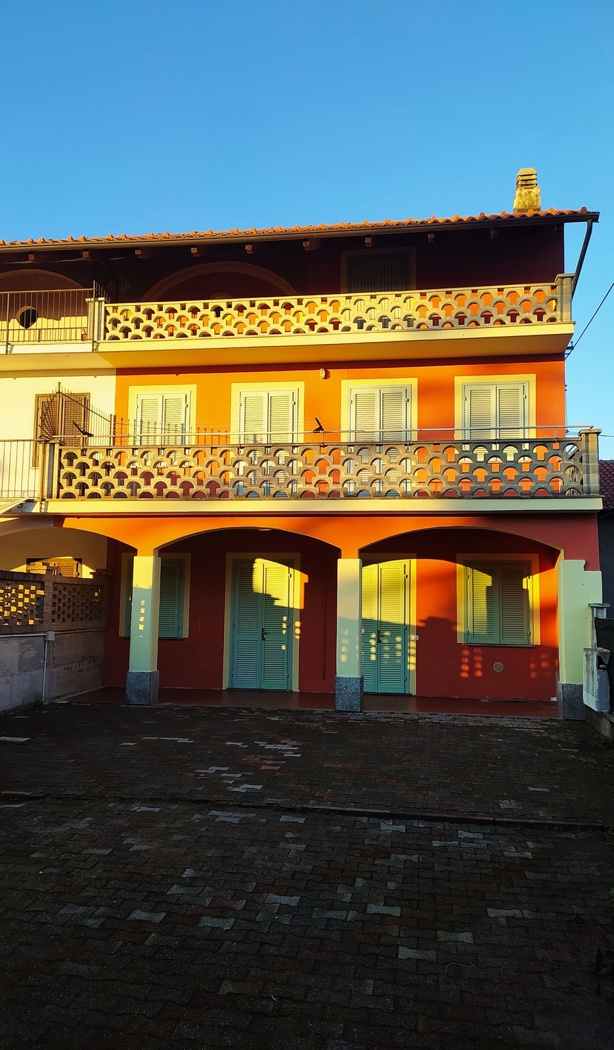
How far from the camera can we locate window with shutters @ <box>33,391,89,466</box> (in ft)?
43.3

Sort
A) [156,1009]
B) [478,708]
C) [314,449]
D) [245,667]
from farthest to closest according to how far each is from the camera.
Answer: [245,667] < [314,449] < [478,708] < [156,1009]

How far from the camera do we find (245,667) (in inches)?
511

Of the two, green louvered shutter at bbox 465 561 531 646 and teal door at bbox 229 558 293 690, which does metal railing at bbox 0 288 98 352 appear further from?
green louvered shutter at bbox 465 561 531 646

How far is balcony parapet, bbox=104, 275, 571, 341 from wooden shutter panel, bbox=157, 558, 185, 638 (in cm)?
438

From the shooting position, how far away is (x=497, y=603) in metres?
12.3

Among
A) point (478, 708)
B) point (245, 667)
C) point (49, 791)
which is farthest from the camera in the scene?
point (245, 667)

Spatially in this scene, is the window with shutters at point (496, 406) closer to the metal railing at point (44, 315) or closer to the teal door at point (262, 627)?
the teal door at point (262, 627)

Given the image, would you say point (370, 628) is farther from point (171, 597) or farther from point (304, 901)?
point (304, 901)

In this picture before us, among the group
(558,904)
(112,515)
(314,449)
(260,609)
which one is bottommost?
(558,904)

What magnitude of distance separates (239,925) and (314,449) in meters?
9.05

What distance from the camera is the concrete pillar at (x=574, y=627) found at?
1031 centimetres

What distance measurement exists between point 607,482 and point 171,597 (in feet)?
34.7

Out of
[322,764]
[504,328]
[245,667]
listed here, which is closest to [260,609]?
[245,667]

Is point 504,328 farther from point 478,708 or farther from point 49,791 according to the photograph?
point 49,791
